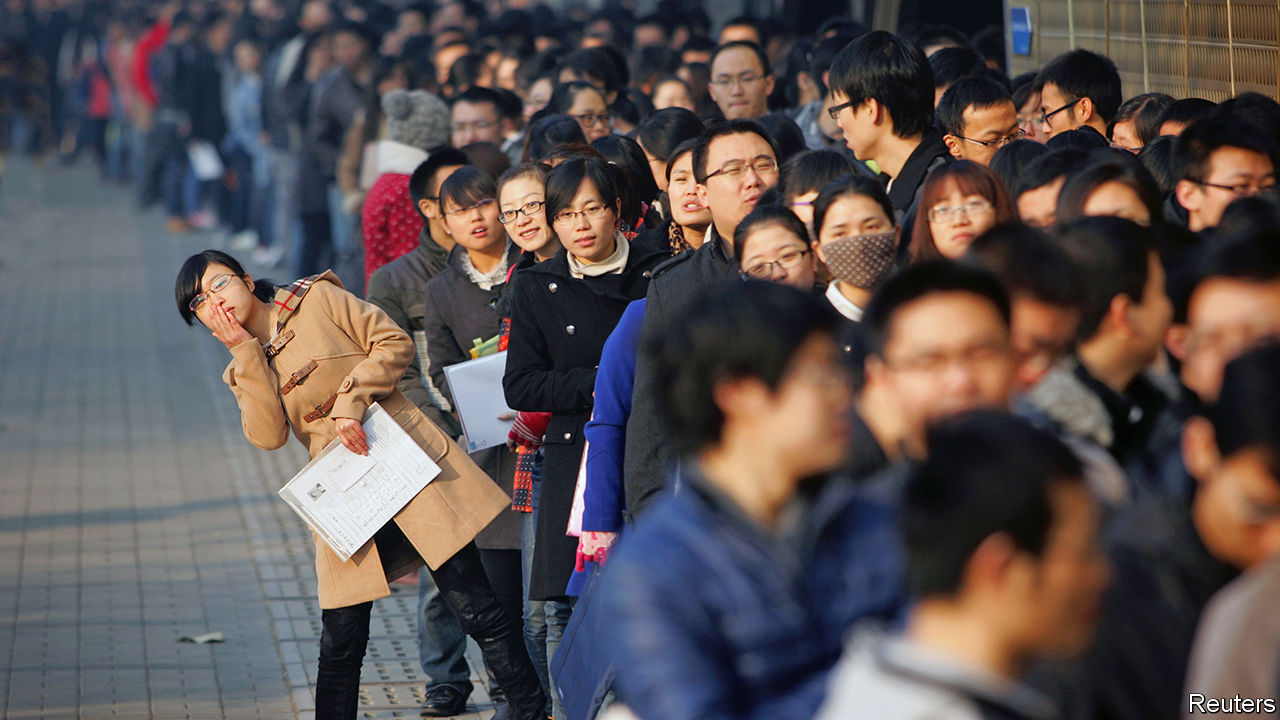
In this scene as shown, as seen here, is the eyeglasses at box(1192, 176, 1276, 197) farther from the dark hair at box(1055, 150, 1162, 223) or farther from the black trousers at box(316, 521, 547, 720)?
the black trousers at box(316, 521, 547, 720)

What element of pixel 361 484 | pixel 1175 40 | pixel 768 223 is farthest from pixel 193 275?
pixel 1175 40

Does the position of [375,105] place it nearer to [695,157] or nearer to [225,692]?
[225,692]

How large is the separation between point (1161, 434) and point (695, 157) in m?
2.44

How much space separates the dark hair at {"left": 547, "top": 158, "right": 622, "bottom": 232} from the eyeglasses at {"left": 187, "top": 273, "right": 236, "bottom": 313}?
3.43 ft

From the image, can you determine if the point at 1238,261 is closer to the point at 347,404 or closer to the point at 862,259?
the point at 862,259

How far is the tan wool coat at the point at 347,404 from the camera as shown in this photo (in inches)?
194

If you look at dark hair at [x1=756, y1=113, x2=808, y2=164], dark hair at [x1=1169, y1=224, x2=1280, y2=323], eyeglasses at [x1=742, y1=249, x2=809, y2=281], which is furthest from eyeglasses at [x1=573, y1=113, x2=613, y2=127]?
dark hair at [x1=1169, y1=224, x2=1280, y2=323]

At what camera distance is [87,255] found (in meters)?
18.0

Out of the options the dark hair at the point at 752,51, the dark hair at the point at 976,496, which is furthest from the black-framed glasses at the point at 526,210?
the dark hair at the point at 976,496

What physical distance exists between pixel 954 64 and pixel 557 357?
262cm

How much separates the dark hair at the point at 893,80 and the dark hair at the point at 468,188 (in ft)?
4.68

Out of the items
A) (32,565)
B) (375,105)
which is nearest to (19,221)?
(375,105)

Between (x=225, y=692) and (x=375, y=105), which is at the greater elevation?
(x=375, y=105)

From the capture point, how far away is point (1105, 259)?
289cm
